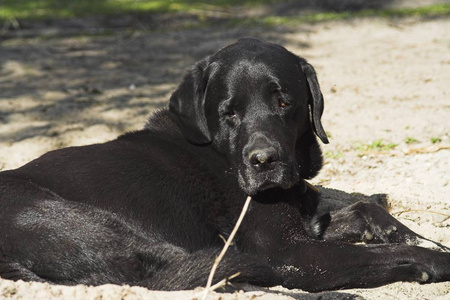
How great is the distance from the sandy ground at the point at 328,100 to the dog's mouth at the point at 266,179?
613mm

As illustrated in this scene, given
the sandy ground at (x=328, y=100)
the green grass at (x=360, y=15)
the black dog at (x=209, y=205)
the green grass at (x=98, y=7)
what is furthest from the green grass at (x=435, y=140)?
the green grass at (x=98, y=7)

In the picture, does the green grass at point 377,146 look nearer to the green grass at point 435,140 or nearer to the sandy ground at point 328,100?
the sandy ground at point 328,100

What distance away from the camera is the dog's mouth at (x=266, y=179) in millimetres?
4066

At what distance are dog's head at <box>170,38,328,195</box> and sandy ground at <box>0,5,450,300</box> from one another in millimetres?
722

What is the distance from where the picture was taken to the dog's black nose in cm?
399

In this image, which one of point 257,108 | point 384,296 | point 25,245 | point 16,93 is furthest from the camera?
point 16,93

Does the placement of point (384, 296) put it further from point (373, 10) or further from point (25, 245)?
point (373, 10)

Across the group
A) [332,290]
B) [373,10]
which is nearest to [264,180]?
[332,290]

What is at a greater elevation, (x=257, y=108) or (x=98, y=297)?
(x=257, y=108)

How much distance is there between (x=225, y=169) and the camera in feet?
14.3

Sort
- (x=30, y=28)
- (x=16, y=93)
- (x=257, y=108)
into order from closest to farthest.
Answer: (x=257, y=108) < (x=16, y=93) < (x=30, y=28)

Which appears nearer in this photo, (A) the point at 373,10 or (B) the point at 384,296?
(B) the point at 384,296

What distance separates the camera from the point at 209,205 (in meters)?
4.18

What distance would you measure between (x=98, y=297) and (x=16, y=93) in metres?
→ 5.22
